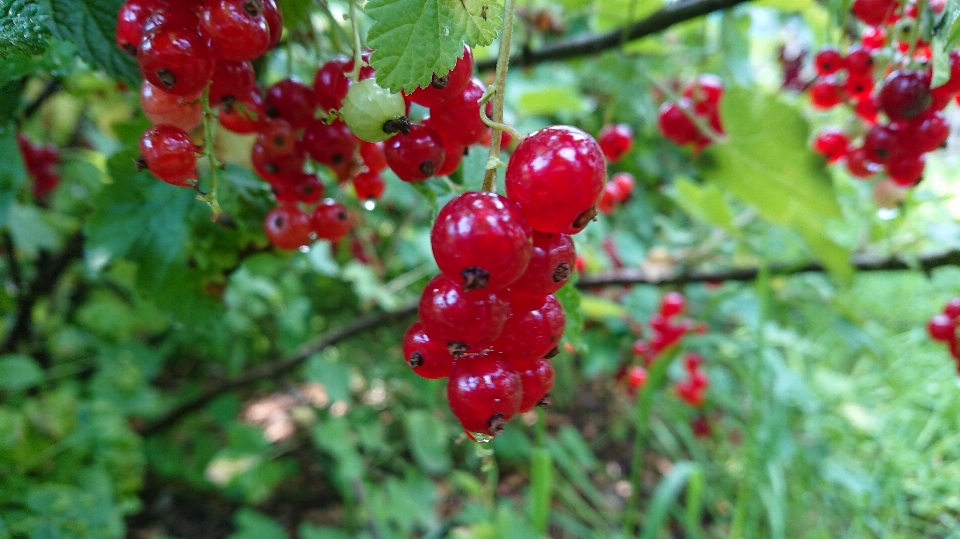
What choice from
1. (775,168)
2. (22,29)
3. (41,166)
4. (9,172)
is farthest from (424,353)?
(41,166)

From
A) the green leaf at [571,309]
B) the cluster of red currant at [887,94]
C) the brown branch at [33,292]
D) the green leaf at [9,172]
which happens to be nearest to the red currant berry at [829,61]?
the cluster of red currant at [887,94]

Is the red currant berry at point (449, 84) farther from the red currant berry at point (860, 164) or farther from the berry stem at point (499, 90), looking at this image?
the red currant berry at point (860, 164)

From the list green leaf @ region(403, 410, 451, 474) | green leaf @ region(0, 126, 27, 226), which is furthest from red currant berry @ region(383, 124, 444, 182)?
green leaf @ region(403, 410, 451, 474)

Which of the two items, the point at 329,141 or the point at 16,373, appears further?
the point at 16,373

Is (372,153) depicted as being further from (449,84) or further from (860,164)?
(860,164)

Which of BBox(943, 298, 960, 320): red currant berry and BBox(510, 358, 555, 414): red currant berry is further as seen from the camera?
BBox(943, 298, 960, 320): red currant berry

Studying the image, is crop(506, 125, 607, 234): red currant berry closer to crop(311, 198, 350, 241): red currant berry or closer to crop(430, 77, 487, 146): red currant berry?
crop(430, 77, 487, 146): red currant berry
